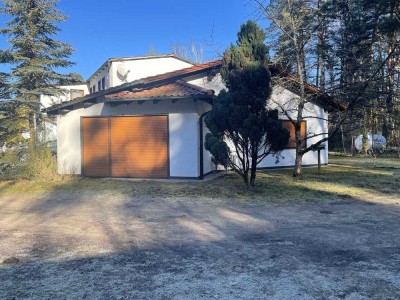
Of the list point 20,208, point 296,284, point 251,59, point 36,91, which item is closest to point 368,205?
point 251,59

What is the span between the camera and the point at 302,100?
12328 millimetres

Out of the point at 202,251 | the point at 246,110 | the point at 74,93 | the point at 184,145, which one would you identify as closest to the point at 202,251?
the point at 202,251

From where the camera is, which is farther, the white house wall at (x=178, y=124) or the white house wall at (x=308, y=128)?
the white house wall at (x=308, y=128)

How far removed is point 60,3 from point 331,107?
16153 mm

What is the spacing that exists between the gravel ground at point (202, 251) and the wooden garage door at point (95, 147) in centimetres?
534

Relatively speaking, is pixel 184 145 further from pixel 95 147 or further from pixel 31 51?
pixel 31 51

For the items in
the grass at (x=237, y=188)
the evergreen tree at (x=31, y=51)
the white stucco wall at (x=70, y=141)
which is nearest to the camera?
the grass at (x=237, y=188)

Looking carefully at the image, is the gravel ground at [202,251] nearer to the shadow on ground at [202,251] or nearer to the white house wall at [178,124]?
the shadow on ground at [202,251]

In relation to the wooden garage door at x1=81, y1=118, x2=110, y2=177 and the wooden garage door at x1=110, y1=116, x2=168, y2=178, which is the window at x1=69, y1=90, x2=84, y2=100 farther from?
the wooden garage door at x1=110, y1=116, x2=168, y2=178

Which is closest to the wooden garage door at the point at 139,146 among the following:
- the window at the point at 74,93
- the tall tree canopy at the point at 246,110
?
the tall tree canopy at the point at 246,110

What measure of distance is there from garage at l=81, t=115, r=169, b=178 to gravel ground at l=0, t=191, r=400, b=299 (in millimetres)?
4896

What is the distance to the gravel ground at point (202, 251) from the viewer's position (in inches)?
144

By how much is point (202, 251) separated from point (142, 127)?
878cm

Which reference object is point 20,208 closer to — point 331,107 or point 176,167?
point 176,167
